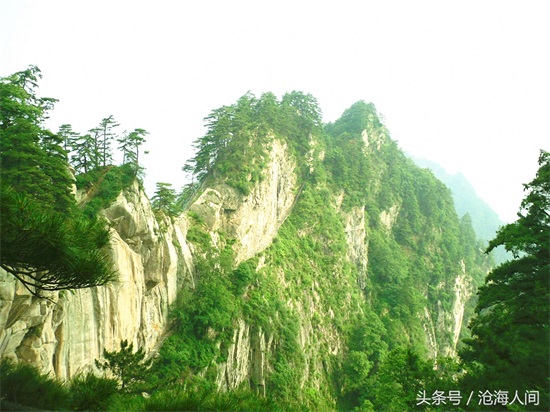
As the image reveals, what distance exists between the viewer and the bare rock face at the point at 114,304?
Answer: 1106 cm

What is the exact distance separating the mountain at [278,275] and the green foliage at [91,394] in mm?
1145

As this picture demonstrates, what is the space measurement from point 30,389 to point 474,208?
12745 cm

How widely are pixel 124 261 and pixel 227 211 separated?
12.7 meters

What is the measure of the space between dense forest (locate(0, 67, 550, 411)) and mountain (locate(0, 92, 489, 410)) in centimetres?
→ 21

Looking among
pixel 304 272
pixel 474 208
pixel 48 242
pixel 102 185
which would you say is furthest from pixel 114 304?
pixel 474 208

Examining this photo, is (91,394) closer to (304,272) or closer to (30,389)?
(30,389)

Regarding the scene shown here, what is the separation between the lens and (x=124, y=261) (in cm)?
1694

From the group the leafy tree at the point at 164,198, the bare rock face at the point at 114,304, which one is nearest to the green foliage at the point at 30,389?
the bare rock face at the point at 114,304

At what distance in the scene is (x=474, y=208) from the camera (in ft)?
363

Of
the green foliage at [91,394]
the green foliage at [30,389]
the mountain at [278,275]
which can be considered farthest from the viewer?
the mountain at [278,275]

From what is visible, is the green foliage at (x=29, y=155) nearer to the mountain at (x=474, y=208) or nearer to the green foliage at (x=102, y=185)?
the green foliage at (x=102, y=185)

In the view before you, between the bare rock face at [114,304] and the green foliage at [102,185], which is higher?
the green foliage at [102,185]

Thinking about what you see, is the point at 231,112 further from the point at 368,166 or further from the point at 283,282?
the point at 368,166

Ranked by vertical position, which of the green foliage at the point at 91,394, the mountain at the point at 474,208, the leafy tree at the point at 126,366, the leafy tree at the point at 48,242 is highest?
the mountain at the point at 474,208
